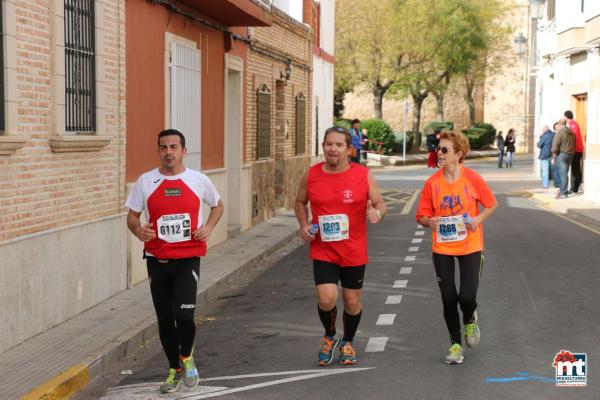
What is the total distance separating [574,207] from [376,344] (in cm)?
1584

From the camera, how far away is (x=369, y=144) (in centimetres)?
5425

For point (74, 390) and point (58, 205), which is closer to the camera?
point (74, 390)

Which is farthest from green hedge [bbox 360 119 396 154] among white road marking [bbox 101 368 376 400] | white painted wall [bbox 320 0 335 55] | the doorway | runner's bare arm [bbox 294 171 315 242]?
white road marking [bbox 101 368 376 400]

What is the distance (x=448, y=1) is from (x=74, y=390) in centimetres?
5301

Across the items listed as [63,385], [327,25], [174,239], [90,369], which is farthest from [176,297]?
[327,25]

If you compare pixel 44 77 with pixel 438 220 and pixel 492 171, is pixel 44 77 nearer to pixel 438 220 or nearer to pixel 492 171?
pixel 438 220

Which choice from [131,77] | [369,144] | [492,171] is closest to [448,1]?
[369,144]

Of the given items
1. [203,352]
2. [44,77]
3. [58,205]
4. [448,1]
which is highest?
[448,1]

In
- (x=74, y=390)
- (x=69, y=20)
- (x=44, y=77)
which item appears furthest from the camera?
(x=69, y=20)

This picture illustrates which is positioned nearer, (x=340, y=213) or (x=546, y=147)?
(x=340, y=213)

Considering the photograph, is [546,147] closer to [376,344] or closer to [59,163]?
[59,163]

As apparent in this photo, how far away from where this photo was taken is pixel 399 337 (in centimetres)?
926

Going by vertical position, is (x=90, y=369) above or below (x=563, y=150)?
below

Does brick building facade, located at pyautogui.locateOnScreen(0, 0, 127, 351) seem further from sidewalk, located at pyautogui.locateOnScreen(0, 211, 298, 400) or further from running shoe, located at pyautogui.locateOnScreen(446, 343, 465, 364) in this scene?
running shoe, located at pyautogui.locateOnScreen(446, 343, 465, 364)
